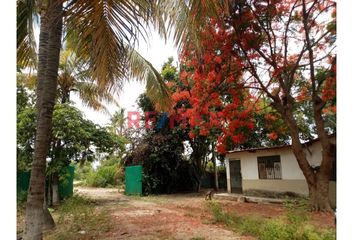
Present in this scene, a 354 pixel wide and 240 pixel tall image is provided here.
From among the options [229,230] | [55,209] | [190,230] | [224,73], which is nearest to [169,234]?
[190,230]

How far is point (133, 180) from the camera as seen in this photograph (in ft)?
52.6

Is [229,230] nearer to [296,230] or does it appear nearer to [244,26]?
[296,230]

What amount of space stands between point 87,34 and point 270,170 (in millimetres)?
10722

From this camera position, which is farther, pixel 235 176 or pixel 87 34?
pixel 235 176

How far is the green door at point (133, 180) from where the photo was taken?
15.7 m

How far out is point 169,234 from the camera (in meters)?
6.33

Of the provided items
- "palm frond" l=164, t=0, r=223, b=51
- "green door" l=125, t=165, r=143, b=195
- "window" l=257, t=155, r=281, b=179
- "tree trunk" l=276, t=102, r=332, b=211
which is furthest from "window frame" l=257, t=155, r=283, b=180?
"palm frond" l=164, t=0, r=223, b=51

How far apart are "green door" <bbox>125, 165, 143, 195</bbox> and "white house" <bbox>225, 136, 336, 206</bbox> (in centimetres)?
436

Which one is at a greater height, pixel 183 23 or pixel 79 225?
pixel 183 23

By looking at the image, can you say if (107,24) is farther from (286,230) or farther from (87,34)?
(286,230)

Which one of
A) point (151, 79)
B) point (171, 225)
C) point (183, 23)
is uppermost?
point (151, 79)

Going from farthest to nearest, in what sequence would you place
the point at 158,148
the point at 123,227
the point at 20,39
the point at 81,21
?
the point at 158,148 → the point at 123,227 → the point at 20,39 → the point at 81,21

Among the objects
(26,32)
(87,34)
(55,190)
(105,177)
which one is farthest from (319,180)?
(105,177)

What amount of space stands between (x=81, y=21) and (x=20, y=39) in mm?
1975
